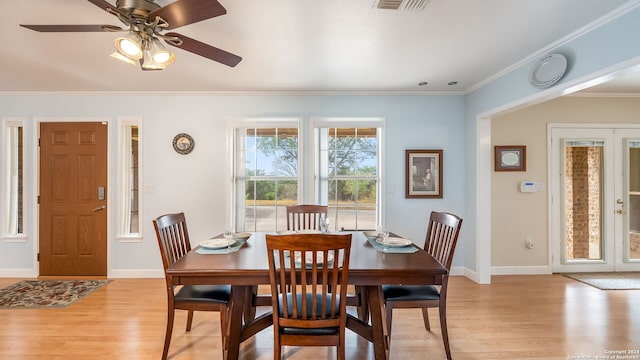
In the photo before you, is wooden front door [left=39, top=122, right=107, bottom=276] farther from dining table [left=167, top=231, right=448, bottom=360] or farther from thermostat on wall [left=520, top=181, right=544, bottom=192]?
thermostat on wall [left=520, top=181, right=544, bottom=192]

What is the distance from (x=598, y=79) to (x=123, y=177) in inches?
201

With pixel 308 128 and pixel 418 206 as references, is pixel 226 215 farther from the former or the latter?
pixel 418 206

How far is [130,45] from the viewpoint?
5.57 ft

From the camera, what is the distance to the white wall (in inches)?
153

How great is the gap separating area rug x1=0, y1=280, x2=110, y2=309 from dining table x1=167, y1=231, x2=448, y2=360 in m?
2.22

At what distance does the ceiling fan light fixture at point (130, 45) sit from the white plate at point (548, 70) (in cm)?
316

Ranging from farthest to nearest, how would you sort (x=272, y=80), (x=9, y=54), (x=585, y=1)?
(x=272, y=80)
(x=9, y=54)
(x=585, y=1)

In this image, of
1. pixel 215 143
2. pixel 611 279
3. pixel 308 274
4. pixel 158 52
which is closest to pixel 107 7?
pixel 158 52

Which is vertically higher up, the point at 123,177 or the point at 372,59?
the point at 372,59

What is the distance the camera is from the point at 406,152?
3.94 m

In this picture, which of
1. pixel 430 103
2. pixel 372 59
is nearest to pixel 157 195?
pixel 372 59

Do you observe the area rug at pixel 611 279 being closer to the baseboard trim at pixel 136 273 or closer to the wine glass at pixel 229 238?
the wine glass at pixel 229 238

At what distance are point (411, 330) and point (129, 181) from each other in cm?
395

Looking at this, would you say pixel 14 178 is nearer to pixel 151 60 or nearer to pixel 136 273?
pixel 136 273
